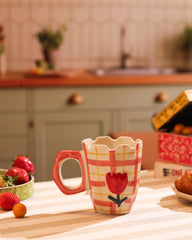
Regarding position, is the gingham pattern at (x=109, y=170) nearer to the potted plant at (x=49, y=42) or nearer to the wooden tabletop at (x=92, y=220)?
the wooden tabletop at (x=92, y=220)

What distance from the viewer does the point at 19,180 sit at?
0.85 metres

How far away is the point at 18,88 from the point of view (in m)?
2.40

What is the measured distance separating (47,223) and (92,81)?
1.79 metres

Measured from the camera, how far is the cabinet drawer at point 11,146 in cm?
246

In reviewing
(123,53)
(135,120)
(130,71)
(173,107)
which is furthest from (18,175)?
(123,53)

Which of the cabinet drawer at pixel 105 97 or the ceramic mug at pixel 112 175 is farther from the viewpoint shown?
the cabinet drawer at pixel 105 97

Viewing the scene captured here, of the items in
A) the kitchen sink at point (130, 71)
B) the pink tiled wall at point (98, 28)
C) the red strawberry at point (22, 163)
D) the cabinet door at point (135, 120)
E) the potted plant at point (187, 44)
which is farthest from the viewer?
the potted plant at point (187, 44)

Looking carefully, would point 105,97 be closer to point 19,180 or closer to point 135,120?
point 135,120

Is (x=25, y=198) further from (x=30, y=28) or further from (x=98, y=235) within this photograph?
(x=30, y=28)

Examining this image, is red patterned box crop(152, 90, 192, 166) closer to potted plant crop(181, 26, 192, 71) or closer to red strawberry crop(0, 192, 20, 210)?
red strawberry crop(0, 192, 20, 210)

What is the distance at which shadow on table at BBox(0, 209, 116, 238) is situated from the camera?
2.18ft

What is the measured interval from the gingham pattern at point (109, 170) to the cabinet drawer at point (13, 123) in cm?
175

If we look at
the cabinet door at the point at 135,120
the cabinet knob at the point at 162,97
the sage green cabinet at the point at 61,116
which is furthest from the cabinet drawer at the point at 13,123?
the cabinet knob at the point at 162,97

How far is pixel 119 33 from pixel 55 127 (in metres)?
1.06
